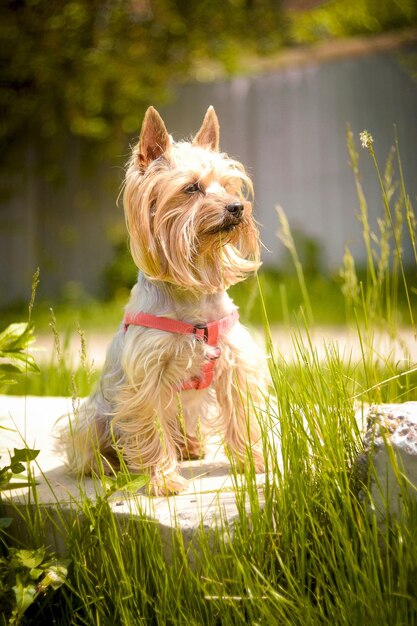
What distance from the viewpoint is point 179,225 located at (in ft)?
10.2

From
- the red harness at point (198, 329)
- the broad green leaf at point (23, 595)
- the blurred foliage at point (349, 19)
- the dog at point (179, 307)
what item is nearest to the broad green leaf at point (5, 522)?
the broad green leaf at point (23, 595)

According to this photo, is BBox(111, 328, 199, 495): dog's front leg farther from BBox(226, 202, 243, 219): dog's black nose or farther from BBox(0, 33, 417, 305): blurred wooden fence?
BBox(0, 33, 417, 305): blurred wooden fence

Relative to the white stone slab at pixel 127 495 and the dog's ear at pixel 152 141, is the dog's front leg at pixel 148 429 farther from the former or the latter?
the dog's ear at pixel 152 141

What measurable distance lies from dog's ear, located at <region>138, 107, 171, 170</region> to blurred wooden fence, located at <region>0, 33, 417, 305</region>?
759 cm

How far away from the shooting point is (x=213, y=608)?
2.54m

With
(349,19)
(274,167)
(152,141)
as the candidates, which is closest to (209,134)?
(152,141)

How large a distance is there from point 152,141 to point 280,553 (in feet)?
5.33

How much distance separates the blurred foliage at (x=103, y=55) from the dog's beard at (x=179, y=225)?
24.5 feet

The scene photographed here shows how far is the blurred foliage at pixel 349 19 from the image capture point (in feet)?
36.7

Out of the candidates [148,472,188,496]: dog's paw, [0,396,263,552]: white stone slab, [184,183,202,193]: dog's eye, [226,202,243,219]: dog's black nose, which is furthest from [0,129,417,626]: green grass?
[184,183,202,193]: dog's eye

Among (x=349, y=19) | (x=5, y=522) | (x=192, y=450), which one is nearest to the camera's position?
(x=5, y=522)

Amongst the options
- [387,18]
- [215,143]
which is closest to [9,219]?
[387,18]

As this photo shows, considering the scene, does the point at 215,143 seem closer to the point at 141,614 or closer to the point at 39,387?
the point at 141,614

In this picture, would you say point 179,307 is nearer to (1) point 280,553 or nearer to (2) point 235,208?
(2) point 235,208
